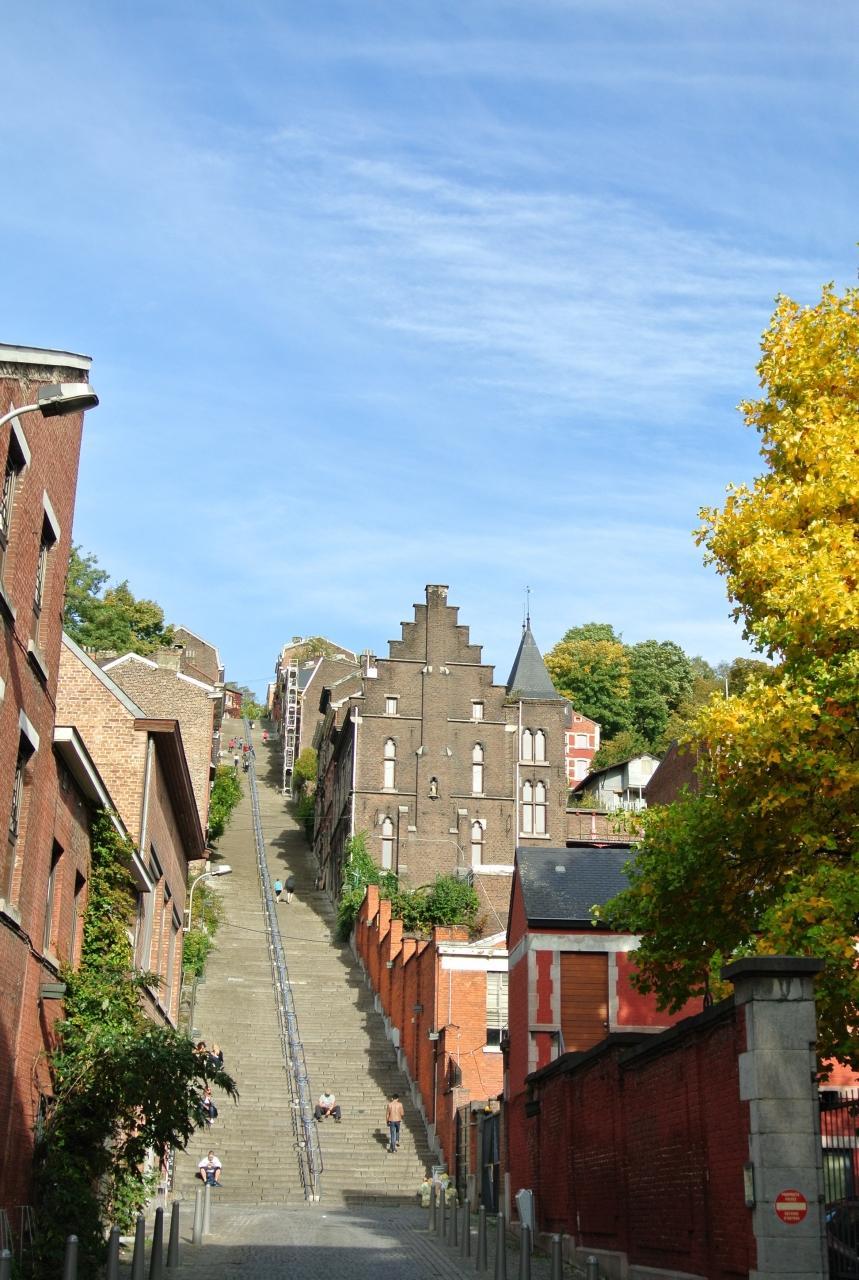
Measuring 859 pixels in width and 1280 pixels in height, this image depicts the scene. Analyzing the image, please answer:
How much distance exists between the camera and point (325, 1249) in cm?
2208

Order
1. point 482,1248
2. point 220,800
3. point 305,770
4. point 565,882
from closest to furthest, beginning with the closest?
point 482,1248, point 565,882, point 220,800, point 305,770

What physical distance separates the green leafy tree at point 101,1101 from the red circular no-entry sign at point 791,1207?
8.32 meters

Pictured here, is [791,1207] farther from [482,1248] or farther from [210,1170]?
[210,1170]

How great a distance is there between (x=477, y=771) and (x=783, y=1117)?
54296mm

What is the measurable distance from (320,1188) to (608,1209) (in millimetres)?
14314

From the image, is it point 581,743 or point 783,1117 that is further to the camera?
point 581,743

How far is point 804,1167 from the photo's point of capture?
40.0ft

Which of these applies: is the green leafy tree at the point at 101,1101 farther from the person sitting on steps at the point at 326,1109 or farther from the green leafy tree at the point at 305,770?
the green leafy tree at the point at 305,770

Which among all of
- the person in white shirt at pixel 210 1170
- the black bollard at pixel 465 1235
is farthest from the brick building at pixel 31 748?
the person in white shirt at pixel 210 1170

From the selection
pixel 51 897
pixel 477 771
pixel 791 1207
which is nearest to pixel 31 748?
pixel 51 897

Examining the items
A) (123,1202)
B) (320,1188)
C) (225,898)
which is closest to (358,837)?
(225,898)

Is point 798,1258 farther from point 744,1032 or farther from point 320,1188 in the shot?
point 320,1188

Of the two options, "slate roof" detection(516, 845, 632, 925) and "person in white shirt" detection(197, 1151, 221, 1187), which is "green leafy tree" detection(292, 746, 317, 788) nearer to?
"slate roof" detection(516, 845, 632, 925)

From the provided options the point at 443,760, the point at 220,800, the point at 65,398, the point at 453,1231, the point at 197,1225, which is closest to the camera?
the point at 65,398
